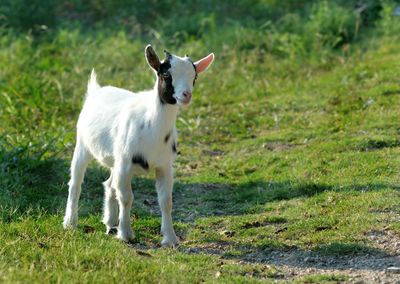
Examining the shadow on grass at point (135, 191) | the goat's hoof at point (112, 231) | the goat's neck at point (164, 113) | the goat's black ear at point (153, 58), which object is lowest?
the shadow on grass at point (135, 191)

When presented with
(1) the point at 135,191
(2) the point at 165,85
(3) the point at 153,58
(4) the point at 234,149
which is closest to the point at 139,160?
(2) the point at 165,85

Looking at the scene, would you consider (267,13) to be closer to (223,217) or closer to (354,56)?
(354,56)

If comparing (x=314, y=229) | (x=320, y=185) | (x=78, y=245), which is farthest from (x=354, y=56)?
(x=78, y=245)

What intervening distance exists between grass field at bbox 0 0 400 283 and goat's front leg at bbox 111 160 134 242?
23cm

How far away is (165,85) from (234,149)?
14.6ft

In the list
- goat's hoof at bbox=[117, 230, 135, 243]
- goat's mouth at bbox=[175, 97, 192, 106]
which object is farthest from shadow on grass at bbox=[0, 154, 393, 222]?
goat's mouth at bbox=[175, 97, 192, 106]

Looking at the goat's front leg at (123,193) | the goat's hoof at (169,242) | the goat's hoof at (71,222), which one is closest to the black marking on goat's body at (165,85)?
the goat's front leg at (123,193)

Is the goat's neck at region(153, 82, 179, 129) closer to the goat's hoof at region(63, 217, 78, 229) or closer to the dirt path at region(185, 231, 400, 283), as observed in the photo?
the dirt path at region(185, 231, 400, 283)

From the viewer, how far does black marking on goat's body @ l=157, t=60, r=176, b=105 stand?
26.7 ft

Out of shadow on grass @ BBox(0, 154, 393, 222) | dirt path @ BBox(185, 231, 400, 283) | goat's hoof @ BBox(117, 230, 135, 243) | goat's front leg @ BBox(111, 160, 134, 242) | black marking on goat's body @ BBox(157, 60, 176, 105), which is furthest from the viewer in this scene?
shadow on grass @ BBox(0, 154, 393, 222)

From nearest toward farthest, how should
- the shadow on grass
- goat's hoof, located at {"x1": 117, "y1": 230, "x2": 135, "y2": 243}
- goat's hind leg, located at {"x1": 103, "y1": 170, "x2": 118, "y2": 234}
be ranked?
1. goat's hoof, located at {"x1": 117, "y1": 230, "x2": 135, "y2": 243}
2. goat's hind leg, located at {"x1": 103, "y1": 170, "x2": 118, "y2": 234}
3. the shadow on grass

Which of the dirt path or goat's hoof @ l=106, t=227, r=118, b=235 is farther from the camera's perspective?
goat's hoof @ l=106, t=227, r=118, b=235

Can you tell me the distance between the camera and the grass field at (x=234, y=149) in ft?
25.1

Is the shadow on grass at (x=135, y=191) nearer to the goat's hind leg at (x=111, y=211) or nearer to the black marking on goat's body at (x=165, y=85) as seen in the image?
the goat's hind leg at (x=111, y=211)
